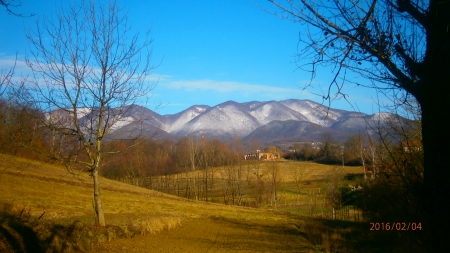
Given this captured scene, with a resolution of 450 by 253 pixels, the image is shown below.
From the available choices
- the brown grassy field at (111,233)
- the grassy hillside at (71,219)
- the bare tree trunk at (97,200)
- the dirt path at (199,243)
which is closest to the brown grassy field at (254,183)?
the grassy hillside at (71,219)

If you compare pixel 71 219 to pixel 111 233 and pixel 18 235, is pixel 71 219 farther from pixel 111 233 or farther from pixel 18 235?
pixel 18 235

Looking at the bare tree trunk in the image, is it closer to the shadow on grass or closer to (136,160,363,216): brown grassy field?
the shadow on grass

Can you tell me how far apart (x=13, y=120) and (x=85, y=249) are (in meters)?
4.18

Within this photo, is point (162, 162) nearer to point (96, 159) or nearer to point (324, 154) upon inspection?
point (324, 154)

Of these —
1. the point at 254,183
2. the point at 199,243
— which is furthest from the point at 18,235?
the point at 254,183

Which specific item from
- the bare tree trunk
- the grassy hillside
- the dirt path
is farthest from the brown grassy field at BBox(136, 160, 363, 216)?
the bare tree trunk

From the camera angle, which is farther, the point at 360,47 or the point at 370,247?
the point at 370,247

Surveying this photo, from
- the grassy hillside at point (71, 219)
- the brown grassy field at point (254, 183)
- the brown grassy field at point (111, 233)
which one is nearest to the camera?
the brown grassy field at point (111, 233)

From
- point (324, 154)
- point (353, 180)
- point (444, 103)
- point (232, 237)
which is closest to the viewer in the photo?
point (444, 103)

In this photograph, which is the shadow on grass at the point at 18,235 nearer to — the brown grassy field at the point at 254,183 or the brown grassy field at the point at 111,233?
the brown grassy field at the point at 111,233

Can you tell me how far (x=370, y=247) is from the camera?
1488cm

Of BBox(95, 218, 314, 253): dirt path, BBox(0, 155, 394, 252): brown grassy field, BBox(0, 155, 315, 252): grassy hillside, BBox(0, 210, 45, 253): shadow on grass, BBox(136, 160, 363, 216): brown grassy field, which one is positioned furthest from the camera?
BBox(136, 160, 363, 216): brown grassy field

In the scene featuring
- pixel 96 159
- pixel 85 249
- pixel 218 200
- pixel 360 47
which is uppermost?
pixel 360 47

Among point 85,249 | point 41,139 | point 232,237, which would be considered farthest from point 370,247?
point 41,139
